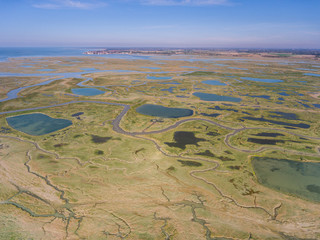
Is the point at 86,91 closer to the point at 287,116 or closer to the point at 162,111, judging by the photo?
the point at 162,111

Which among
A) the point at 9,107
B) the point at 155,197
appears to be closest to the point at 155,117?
the point at 155,197

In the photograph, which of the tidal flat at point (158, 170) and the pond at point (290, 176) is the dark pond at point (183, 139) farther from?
the pond at point (290, 176)

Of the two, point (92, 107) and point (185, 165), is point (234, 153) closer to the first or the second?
point (185, 165)

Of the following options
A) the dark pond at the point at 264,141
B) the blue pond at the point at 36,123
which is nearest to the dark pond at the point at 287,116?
the dark pond at the point at 264,141

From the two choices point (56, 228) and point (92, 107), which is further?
point (92, 107)

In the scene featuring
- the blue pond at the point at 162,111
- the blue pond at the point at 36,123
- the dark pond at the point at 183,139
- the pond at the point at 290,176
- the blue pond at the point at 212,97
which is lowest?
the pond at the point at 290,176

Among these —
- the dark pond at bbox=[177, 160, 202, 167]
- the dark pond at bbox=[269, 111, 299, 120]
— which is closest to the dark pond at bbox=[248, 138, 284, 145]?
the dark pond at bbox=[177, 160, 202, 167]
